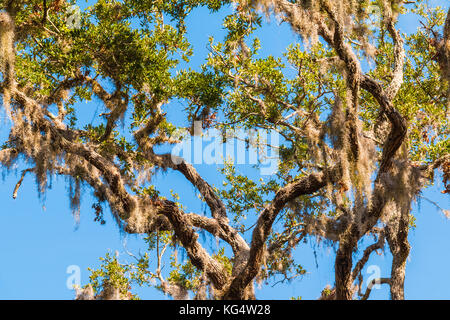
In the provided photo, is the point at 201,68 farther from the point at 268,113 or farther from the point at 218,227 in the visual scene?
the point at 218,227

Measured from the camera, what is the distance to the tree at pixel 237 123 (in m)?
6.79

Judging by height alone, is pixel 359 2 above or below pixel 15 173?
above

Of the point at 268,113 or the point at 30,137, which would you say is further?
the point at 268,113

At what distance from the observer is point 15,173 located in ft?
25.3

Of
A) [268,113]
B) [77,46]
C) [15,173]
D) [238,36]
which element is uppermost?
[238,36]

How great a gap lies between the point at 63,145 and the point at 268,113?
3.33 metres

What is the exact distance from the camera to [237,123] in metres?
9.06

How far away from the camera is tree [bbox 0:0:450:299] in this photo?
6.79 metres
